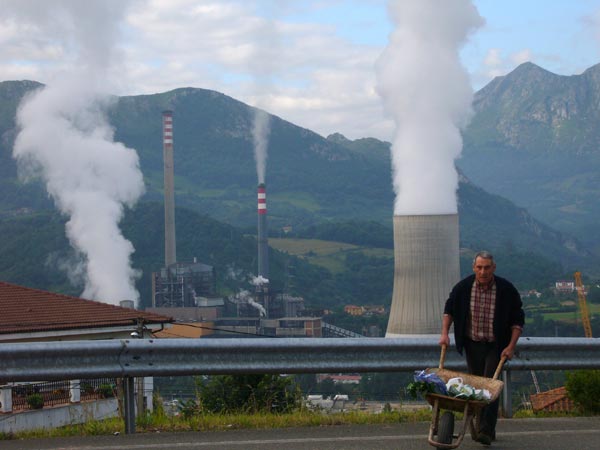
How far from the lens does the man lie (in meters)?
5.38

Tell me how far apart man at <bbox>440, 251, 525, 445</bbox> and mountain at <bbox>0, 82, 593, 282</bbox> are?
4344 inches

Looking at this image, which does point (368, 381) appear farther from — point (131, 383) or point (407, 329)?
point (131, 383)

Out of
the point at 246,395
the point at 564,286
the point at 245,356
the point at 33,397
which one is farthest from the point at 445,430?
the point at 564,286

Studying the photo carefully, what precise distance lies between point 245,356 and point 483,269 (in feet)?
4.47

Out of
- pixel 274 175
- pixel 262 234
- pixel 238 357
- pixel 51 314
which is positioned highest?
pixel 274 175

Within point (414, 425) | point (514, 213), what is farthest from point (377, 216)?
point (414, 425)

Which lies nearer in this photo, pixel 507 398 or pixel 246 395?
pixel 507 398

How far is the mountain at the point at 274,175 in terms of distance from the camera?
13088 cm

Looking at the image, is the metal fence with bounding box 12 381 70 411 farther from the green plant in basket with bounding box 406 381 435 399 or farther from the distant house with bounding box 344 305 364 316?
the distant house with bounding box 344 305 364 316

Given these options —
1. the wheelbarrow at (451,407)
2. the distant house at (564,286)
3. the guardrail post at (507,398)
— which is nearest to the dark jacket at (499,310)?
the wheelbarrow at (451,407)

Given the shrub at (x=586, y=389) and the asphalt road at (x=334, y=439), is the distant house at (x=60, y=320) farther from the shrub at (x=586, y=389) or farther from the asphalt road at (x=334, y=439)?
the shrub at (x=586, y=389)

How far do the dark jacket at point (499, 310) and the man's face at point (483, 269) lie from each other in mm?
84

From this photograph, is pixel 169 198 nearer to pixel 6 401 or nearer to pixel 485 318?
pixel 6 401

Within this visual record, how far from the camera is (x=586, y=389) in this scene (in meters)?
6.46
